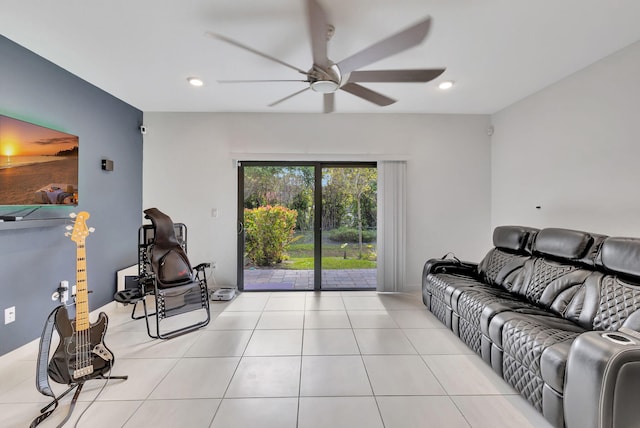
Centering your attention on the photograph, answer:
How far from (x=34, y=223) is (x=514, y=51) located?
14.3 ft

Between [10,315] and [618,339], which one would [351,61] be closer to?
[618,339]

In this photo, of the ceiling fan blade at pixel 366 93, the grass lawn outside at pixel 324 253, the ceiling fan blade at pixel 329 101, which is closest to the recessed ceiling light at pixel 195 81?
the ceiling fan blade at pixel 329 101

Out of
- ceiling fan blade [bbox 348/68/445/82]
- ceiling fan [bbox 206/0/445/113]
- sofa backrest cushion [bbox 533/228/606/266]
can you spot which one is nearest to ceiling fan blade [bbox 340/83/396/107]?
ceiling fan [bbox 206/0/445/113]

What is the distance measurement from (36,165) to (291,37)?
241 centimetres

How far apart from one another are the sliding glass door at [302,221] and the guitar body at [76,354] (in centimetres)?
228

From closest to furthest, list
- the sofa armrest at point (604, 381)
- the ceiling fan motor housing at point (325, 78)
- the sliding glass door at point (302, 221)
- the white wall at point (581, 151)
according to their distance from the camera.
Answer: the sofa armrest at point (604, 381) < the ceiling fan motor housing at point (325, 78) < the white wall at point (581, 151) < the sliding glass door at point (302, 221)

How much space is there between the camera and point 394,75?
7.05ft

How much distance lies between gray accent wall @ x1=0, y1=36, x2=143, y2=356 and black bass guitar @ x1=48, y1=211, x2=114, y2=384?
896 millimetres

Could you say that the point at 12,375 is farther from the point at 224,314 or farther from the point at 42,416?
the point at 224,314

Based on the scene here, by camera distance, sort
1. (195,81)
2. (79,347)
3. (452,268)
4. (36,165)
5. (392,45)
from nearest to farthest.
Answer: (392,45)
(79,347)
(36,165)
(195,81)
(452,268)

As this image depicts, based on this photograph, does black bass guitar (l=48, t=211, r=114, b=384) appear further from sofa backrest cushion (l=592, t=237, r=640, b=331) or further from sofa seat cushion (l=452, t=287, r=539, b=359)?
sofa backrest cushion (l=592, t=237, r=640, b=331)

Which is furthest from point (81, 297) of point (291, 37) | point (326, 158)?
point (326, 158)

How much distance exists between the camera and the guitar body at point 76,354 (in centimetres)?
179

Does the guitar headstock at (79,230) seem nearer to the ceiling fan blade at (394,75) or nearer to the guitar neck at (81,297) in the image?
the guitar neck at (81,297)
